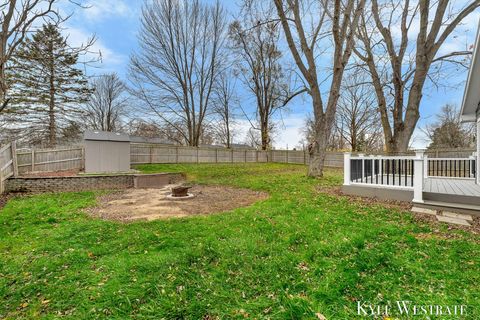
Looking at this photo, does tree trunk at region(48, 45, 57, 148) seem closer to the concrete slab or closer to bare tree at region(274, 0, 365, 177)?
bare tree at region(274, 0, 365, 177)

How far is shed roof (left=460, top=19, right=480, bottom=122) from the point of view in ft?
15.9

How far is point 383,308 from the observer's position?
1967mm

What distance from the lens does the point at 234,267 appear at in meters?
2.69

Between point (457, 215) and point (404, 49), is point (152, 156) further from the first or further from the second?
point (457, 215)

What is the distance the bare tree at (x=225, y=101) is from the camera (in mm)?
22484

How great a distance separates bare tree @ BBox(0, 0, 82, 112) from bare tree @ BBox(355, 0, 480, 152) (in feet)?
→ 37.2

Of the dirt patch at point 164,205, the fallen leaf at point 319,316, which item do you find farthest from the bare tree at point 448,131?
the fallen leaf at point 319,316

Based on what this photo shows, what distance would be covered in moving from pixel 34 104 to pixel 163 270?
19.8 metres

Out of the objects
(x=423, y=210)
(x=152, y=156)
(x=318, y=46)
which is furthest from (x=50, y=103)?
(x=423, y=210)

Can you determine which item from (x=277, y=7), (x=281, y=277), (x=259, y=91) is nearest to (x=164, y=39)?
(x=259, y=91)

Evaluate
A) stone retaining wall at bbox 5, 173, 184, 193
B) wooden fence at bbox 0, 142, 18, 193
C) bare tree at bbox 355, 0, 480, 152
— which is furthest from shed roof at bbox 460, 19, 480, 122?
wooden fence at bbox 0, 142, 18, 193

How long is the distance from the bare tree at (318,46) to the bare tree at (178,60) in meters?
12.6

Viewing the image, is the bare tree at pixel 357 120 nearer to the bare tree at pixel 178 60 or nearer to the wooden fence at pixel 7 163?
the bare tree at pixel 178 60

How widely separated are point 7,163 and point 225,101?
18177 mm
